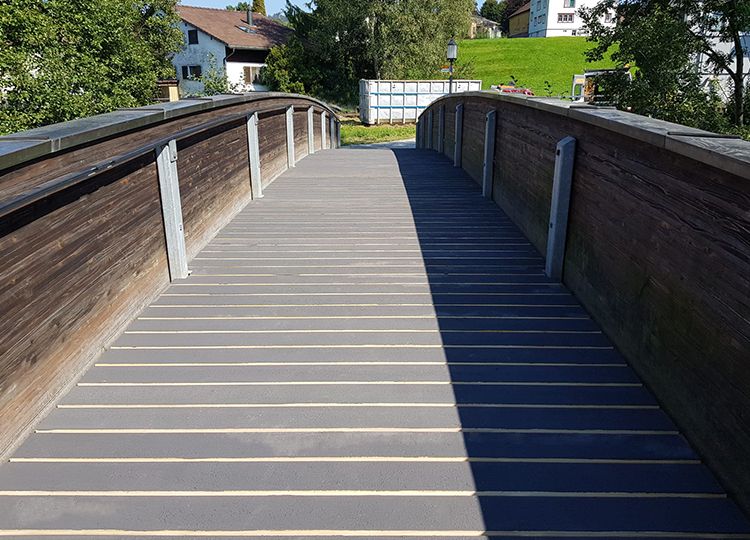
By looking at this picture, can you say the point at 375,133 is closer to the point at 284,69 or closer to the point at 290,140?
the point at 284,69

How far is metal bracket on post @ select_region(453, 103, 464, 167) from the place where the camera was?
33.4 feet

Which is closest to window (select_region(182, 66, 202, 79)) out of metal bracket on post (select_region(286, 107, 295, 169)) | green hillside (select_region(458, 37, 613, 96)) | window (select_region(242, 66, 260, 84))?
window (select_region(242, 66, 260, 84))

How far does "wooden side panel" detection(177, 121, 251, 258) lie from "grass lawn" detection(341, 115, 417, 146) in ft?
64.4

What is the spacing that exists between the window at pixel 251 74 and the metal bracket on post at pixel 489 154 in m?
35.4

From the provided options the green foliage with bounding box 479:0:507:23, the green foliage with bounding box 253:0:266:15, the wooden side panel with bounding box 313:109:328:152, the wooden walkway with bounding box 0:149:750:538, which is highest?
the green foliage with bounding box 479:0:507:23

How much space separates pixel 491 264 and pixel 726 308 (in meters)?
2.83

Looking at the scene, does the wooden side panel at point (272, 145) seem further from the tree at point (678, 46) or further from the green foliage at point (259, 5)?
the green foliage at point (259, 5)

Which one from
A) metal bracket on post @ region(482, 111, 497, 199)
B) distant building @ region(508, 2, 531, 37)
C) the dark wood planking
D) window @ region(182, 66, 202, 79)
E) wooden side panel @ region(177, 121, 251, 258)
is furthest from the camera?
distant building @ region(508, 2, 531, 37)

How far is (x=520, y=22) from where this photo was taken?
277 feet

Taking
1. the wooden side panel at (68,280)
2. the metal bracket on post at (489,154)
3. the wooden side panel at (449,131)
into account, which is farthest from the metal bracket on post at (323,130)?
the wooden side panel at (68,280)

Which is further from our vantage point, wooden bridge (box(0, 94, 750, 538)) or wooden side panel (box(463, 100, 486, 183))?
wooden side panel (box(463, 100, 486, 183))

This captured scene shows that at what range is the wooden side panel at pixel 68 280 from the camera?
2.61m

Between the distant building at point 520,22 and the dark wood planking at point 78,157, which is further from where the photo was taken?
the distant building at point 520,22

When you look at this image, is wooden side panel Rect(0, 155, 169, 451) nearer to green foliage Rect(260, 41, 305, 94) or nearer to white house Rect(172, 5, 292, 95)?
green foliage Rect(260, 41, 305, 94)
